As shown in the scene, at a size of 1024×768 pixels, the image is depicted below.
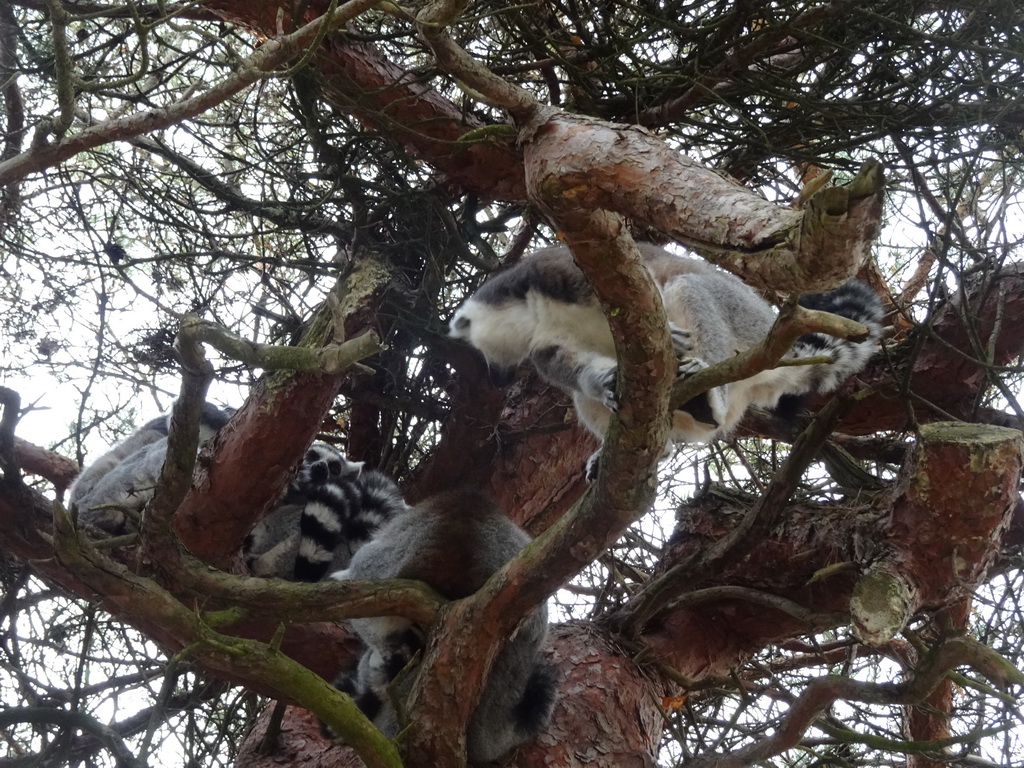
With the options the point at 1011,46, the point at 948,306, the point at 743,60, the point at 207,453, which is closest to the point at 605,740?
the point at 207,453

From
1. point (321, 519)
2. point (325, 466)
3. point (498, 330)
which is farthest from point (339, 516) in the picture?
point (498, 330)

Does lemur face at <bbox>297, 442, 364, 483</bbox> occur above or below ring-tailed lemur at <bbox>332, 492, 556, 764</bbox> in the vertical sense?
above

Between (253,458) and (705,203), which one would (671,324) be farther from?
(253,458)

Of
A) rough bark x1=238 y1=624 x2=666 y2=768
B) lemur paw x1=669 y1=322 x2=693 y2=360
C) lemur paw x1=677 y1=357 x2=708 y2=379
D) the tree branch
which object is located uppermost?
the tree branch

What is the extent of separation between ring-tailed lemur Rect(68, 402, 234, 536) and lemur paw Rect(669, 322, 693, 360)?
2106 millimetres

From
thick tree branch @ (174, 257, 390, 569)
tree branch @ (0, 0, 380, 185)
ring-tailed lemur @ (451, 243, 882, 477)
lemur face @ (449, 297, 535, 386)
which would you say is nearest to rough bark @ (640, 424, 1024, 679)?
ring-tailed lemur @ (451, 243, 882, 477)

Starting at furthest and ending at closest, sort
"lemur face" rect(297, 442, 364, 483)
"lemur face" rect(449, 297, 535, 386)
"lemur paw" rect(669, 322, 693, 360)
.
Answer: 1. "lemur face" rect(297, 442, 364, 483)
2. "lemur face" rect(449, 297, 535, 386)
3. "lemur paw" rect(669, 322, 693, 360)

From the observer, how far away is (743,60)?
3488 millimetres

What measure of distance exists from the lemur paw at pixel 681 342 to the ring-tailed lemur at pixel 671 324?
115 millimetres

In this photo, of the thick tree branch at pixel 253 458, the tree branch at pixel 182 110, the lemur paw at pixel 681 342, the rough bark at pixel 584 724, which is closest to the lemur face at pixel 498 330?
the thick tree branch at pixel 253 458

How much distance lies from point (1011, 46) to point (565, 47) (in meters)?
1.71

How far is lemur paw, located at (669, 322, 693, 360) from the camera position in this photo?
2960 millimetres

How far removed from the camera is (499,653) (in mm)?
3186

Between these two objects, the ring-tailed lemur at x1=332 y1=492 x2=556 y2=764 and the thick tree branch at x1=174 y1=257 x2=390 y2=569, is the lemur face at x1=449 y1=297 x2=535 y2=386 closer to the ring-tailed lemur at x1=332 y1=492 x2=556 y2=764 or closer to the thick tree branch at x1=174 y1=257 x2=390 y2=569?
the thick tree branch at x1=174 y1=257 x2=390 y2=569
